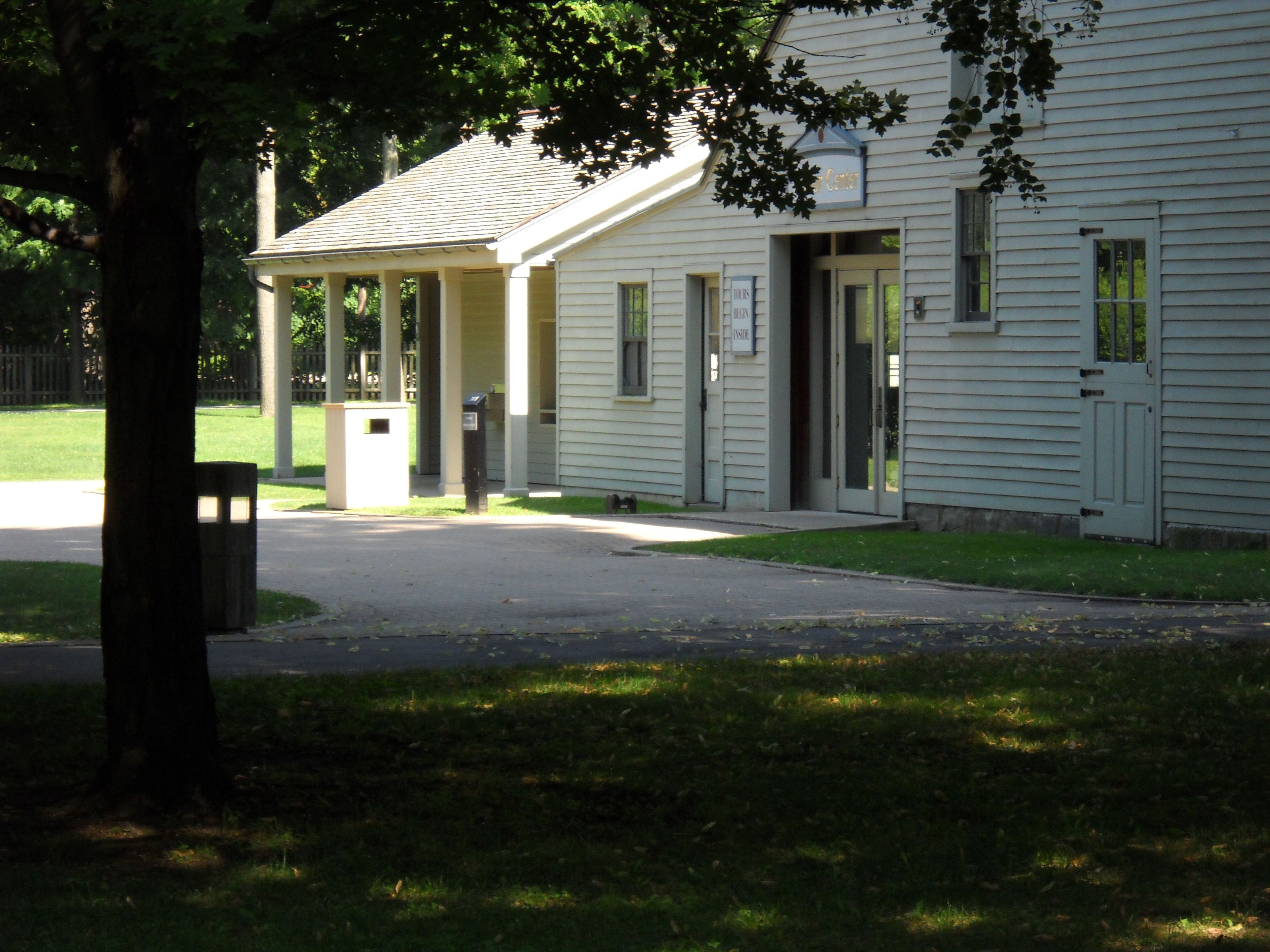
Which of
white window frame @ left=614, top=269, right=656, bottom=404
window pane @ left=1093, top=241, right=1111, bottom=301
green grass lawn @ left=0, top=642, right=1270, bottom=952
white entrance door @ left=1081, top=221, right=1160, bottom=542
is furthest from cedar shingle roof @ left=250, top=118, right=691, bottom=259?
green grass lawn @ left=0, top=642, right=1270, bottom=952

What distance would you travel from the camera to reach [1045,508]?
1630 centimetres

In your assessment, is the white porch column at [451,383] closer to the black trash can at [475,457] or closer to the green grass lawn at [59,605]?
the black trash can at [475,457]

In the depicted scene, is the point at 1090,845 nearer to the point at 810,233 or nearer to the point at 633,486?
the point at 810,233

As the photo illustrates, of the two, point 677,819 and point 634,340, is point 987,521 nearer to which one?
point 634,340

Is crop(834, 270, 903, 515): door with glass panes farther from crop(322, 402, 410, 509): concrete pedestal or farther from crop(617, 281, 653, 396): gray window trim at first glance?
crop(322, 402, 410, 509): concrete pedestal

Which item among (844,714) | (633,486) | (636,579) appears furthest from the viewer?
(633,486)

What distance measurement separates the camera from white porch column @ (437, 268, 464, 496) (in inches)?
854

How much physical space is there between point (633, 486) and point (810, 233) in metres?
4.23

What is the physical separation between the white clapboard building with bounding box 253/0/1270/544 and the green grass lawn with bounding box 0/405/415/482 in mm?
3931

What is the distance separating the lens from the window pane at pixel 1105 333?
15.7 meters

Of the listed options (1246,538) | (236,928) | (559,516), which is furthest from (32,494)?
(236,928)

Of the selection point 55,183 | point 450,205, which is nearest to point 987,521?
point 450,205

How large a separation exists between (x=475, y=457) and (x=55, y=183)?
13277mm

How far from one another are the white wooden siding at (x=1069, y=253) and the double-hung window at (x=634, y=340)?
152cm
